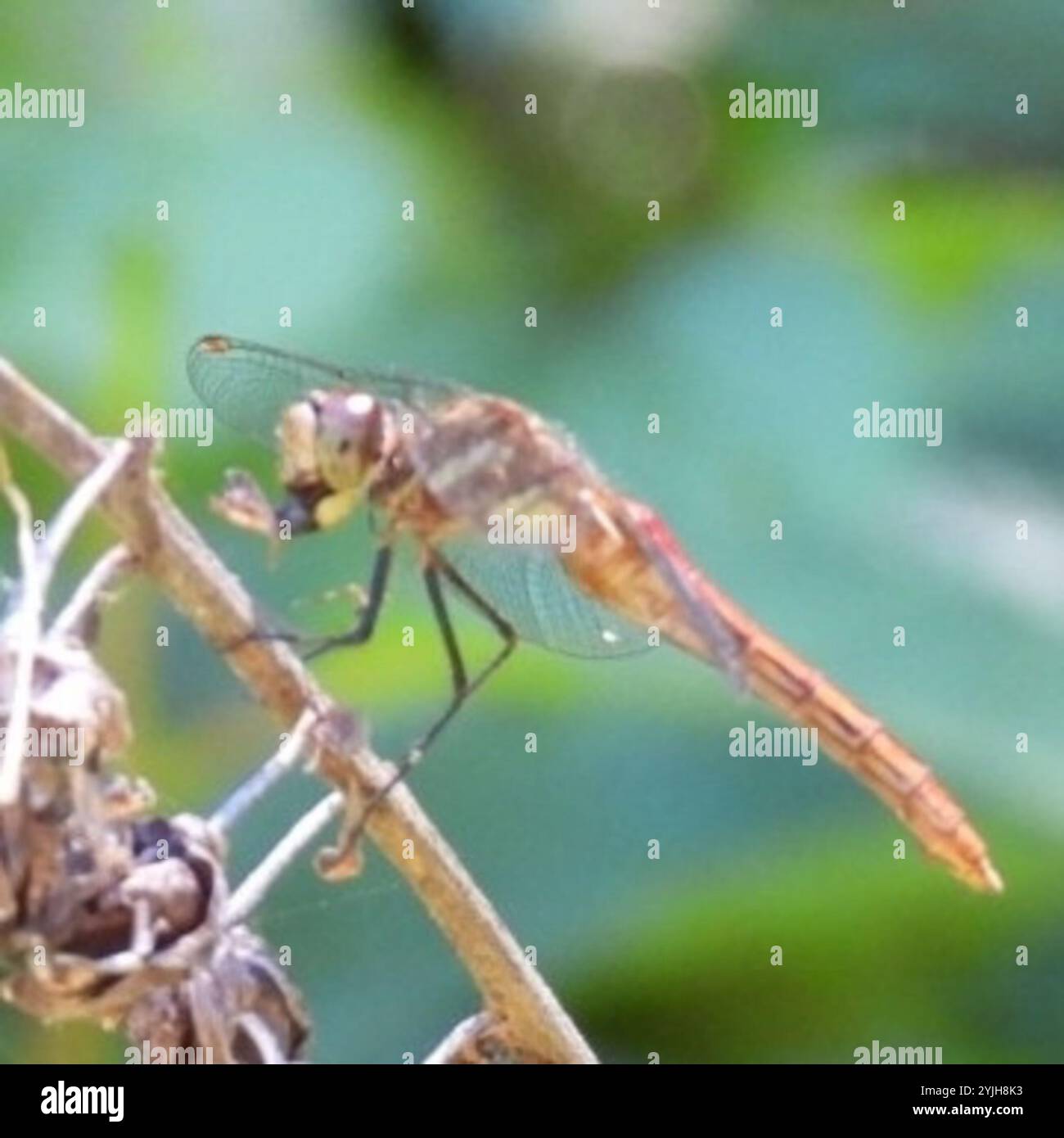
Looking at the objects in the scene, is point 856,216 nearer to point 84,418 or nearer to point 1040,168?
point 1040,168

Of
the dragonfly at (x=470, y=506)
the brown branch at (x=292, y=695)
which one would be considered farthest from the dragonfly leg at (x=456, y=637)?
the brown branch at (x=292, y=695)

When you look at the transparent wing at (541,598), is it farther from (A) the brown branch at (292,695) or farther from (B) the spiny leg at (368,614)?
(A) the brown branch at (292,695)

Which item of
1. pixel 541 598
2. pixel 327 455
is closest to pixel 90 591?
pixel 327 455

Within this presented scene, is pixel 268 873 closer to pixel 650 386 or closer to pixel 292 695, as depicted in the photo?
pixel 292 695

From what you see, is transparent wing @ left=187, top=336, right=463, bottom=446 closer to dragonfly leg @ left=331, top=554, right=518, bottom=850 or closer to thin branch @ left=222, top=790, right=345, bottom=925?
dragonfly leg @ left=331, top=554, right=518, bottom=850

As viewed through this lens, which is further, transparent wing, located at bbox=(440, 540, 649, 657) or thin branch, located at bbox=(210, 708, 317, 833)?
transparent wing, located at bbox=(440, 540, 649, 657)

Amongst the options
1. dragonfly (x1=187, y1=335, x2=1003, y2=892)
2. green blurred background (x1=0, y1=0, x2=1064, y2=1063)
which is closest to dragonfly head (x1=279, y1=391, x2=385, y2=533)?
dragonfly (x1=187, y1=335, x2=1003, y2=892)
